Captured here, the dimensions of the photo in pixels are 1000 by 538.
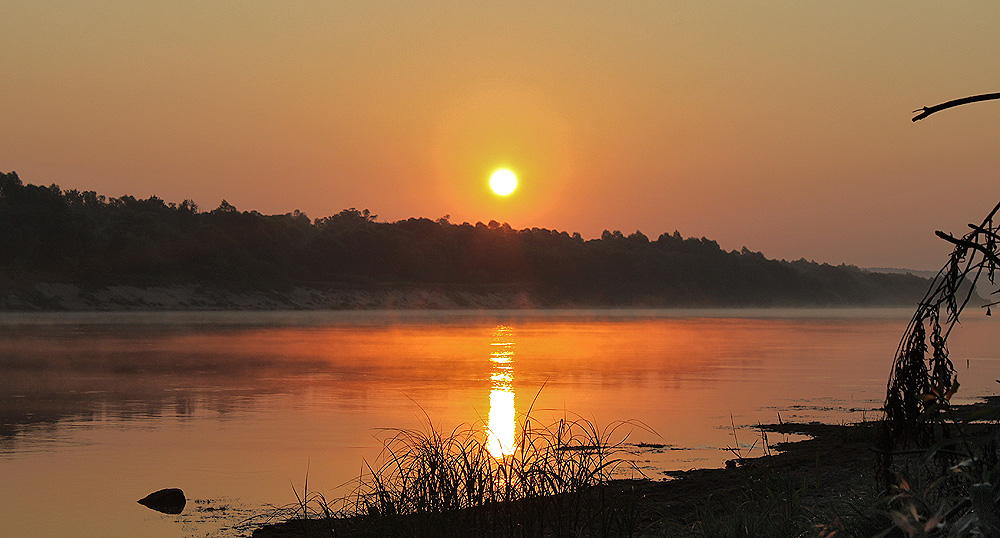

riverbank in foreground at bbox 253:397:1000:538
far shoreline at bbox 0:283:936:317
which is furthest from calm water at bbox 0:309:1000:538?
far shoreline at bbox 0:283:936:317

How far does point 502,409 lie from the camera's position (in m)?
23.4

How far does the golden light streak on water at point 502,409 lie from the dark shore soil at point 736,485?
1682mm

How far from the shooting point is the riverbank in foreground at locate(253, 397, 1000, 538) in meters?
7.52

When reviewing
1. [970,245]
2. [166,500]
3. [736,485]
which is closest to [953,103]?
[970,245]

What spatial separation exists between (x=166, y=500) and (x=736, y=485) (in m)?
7.25

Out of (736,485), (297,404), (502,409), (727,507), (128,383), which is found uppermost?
(727,507)

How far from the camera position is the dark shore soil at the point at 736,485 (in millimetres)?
9852

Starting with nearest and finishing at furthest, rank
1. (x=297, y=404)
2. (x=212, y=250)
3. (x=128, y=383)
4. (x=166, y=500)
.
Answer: (x=166, y=500) < (x=297, y=404) < (x=128, y=383) < (x=212, y=250)

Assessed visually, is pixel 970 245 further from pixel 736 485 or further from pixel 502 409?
pixel 502 409

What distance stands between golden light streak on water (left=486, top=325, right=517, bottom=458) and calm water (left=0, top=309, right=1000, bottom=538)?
103 mm

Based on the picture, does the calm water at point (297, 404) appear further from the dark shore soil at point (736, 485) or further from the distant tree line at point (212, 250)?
the distant tree line at point (212, 250)

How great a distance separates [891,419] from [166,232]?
5422 inches

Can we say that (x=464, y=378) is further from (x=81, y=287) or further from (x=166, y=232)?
(x=166, y=232)

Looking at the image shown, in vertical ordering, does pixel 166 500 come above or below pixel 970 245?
below
